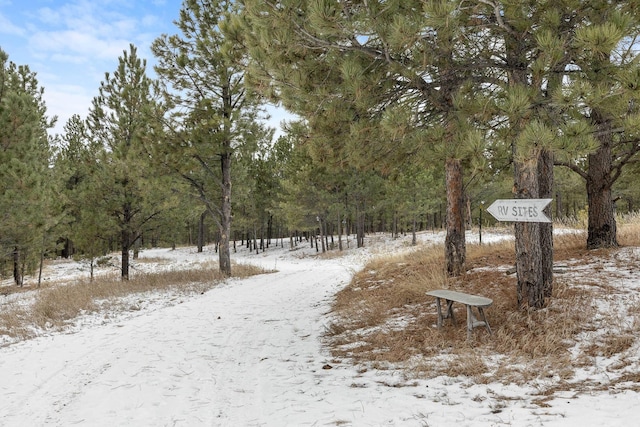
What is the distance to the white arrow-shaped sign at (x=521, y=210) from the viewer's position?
454cm

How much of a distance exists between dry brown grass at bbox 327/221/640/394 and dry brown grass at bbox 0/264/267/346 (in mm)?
5305

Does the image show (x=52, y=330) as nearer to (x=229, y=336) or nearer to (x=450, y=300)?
(x=229, y=336)

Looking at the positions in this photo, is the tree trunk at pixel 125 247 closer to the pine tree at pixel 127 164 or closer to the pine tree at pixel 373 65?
the pine tree at pixel 127 164

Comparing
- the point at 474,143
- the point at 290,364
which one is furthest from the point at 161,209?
the point at 474,143

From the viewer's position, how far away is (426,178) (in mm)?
25547

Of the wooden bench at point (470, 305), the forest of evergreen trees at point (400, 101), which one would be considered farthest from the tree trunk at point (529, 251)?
the wooden bench at point (470, 305)

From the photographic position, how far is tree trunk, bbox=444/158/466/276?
816 cm

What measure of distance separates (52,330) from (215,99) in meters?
8.34

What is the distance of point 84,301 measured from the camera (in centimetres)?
853

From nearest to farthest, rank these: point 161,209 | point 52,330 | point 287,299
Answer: point 52,330
point 287,299
point 161,209

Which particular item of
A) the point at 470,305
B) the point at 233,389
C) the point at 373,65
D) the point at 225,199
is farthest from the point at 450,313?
the point at 225,199

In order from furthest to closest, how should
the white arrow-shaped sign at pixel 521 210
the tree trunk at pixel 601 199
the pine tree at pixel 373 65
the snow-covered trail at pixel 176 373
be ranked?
the tree trunk at pixel 601 199
the white arrow-shaped sign at pixel 521 210
the pine tree at pixel 373 65
the snow-covered trail at pixel 176 373

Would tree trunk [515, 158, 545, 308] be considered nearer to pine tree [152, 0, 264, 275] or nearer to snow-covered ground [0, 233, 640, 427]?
snow-covered ground [0, 233, 640, 427]

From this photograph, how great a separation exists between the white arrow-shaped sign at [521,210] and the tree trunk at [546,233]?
0.55m
